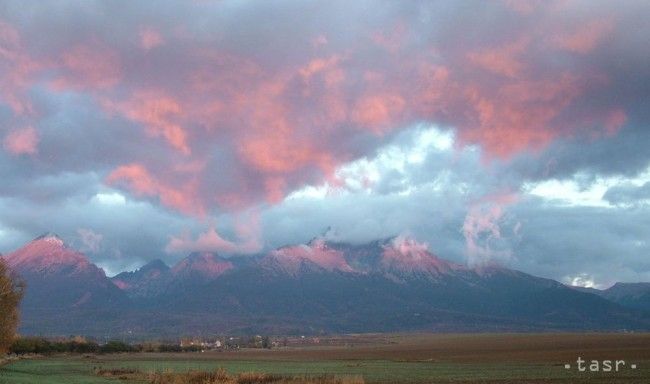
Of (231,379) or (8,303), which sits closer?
(231,379)

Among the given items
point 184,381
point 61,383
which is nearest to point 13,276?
point 61,383

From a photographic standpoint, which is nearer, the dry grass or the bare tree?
the dry grass

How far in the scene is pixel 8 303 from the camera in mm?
86688

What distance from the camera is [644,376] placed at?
60656 mm

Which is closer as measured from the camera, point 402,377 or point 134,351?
point 402,377

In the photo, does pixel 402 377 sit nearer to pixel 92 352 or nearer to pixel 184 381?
pixel 184 381

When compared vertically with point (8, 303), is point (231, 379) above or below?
below

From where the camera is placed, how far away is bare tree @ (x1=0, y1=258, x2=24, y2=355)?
281ft

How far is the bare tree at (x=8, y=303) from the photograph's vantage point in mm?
85625

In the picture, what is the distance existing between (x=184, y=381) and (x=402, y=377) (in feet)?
72.8

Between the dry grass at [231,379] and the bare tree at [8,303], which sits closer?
the dry grass at [231,379]

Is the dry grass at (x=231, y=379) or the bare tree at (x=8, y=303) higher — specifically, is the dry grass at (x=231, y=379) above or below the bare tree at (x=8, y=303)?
below

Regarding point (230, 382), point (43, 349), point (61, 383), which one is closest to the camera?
point (230, 382)

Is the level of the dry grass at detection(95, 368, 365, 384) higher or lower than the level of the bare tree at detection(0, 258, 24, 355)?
lower
